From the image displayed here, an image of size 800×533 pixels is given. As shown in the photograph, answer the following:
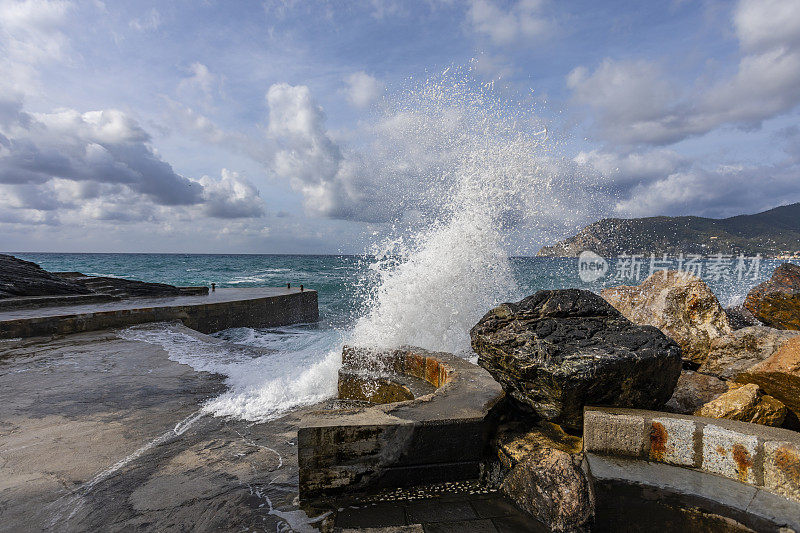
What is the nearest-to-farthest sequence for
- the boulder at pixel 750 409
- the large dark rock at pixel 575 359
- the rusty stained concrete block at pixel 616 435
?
the rusty stained concrete block at pixel 616 435 < the large dark rock at pixel 575 359 < the boulder at pixel 750 409

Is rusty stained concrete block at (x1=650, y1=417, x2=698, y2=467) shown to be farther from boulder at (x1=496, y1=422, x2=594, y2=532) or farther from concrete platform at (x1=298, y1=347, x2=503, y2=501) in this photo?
concrete platform at (x1=298, y1=347, x2=503, y2=501)

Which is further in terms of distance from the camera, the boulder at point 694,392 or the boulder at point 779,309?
the boulder at point 779,309

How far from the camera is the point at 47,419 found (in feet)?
12.2

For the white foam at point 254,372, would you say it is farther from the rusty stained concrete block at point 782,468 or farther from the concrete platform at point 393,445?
Answer: the rusty stained concrete block at point 782,468

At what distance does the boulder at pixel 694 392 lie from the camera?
3172 millimetres

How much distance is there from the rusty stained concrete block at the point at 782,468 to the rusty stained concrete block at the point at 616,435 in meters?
0.56

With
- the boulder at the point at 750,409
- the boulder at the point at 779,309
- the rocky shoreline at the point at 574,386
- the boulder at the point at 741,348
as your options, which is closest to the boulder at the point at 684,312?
the boulder at the point at 741,348

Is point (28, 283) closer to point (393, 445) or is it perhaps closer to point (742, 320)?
point (393, 445)

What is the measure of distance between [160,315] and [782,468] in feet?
35.3

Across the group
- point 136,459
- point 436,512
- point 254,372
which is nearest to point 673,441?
point 436,512

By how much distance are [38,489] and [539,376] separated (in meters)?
3.34

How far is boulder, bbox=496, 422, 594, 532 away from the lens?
2.12 metres

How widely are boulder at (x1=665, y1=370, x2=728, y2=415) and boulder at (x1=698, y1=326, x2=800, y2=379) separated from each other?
0.71 ft

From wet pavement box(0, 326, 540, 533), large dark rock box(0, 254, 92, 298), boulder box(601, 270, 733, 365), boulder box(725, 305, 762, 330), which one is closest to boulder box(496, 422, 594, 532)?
wet pavement box(0, 326, 540, 533)
